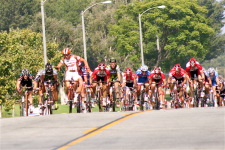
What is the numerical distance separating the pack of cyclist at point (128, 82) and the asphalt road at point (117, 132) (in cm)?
472

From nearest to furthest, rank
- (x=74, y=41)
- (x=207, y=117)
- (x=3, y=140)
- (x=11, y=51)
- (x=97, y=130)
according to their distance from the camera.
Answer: (x=3, y=140) → (x=97, y=130) → (x=207, y=117) → (x=11, y=51) → (x=74, y=41)

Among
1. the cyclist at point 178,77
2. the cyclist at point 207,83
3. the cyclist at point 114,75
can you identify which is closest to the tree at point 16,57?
the cyclist at point 207,83

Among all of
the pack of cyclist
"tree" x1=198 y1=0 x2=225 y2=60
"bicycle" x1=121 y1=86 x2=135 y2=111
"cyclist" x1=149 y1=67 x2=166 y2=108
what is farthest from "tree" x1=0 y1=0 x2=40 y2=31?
"cyclist" x1=149 y1=67 x2=166 y2=108

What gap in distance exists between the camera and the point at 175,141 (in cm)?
1423

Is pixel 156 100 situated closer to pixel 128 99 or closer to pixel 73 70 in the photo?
pixel 128 99

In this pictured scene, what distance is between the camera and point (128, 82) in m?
29.9

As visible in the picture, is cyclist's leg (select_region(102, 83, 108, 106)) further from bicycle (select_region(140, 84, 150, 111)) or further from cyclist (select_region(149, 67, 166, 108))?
bicycle (select_region(140, 84, 150, 111))

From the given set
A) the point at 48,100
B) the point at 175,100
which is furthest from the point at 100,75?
the point at 175,100

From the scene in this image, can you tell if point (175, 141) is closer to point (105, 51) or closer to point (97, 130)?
point (97, 130)

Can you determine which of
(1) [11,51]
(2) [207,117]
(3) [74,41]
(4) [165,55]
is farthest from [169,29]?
(2) [207,117]

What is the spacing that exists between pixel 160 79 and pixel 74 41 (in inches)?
2612

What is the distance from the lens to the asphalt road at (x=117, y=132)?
1391 centimetres

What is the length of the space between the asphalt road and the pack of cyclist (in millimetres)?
4722

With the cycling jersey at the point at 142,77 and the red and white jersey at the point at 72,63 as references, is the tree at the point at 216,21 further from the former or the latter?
the red and white jersey at the point at 72,63
